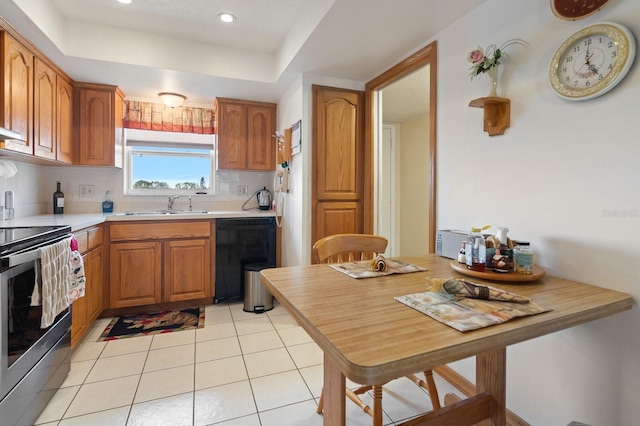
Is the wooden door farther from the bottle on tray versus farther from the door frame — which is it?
the bottle on tray

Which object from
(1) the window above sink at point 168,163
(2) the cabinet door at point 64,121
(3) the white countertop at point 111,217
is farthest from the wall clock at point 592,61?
(2) the cabinet door at point 64,121

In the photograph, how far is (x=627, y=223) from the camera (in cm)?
116

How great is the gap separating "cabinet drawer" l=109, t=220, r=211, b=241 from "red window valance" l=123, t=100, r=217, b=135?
1.17m

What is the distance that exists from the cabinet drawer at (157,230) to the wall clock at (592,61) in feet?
9.41

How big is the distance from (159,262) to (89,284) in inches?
23.7

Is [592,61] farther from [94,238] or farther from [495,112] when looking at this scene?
[94,238]

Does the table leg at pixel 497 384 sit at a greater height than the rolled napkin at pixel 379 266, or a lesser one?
lesser

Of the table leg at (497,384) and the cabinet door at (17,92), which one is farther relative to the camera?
the cabinet door at (17,92)

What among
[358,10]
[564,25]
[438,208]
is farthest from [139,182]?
[564,25]

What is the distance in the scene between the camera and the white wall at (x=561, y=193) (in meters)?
1.17

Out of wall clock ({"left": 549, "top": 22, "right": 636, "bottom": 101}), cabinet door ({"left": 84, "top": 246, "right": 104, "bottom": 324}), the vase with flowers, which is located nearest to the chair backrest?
the vase with flowers

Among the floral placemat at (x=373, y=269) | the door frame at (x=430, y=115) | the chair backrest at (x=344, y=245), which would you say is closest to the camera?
the floral placemat at (x=373, y=269)

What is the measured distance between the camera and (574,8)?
4.19 feet

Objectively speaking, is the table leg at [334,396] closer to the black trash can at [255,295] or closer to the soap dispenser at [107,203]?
the black trash can at [255,295]
